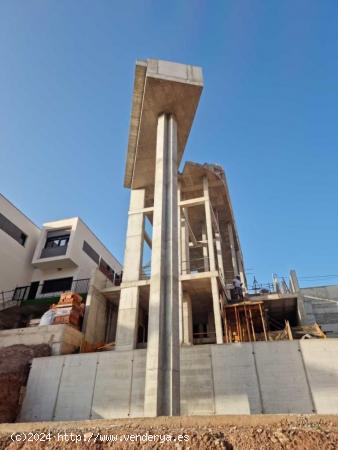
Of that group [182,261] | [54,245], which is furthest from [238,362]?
[54,245]

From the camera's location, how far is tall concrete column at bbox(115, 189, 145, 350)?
57.1ft

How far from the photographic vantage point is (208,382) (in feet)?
42.8

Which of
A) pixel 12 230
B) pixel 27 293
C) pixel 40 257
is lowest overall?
pixel 27 293

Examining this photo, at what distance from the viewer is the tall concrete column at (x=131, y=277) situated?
17406 millimetres

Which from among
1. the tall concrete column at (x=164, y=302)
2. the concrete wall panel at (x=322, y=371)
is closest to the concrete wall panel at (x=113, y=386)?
the tall concrete column at (x=164, y=302)

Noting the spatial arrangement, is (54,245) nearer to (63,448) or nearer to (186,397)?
(186,397)

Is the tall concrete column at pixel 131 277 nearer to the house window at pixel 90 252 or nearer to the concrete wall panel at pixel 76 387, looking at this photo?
the concrete wall panel at pixel 76 387

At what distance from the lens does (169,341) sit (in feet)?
35.5

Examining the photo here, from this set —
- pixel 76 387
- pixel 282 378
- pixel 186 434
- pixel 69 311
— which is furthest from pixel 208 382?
pixel 69 311

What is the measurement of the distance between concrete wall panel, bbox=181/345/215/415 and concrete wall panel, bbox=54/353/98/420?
427 cm

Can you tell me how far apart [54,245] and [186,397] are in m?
19.1

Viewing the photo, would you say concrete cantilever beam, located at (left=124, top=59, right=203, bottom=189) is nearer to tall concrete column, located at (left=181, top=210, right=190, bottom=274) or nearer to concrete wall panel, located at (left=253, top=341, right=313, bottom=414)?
tall concrete column, located at (left=181, top=210, right=190, bottom=274)

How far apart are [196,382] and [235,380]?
1629mm

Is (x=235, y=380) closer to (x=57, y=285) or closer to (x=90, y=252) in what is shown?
(x=57, y=285)
